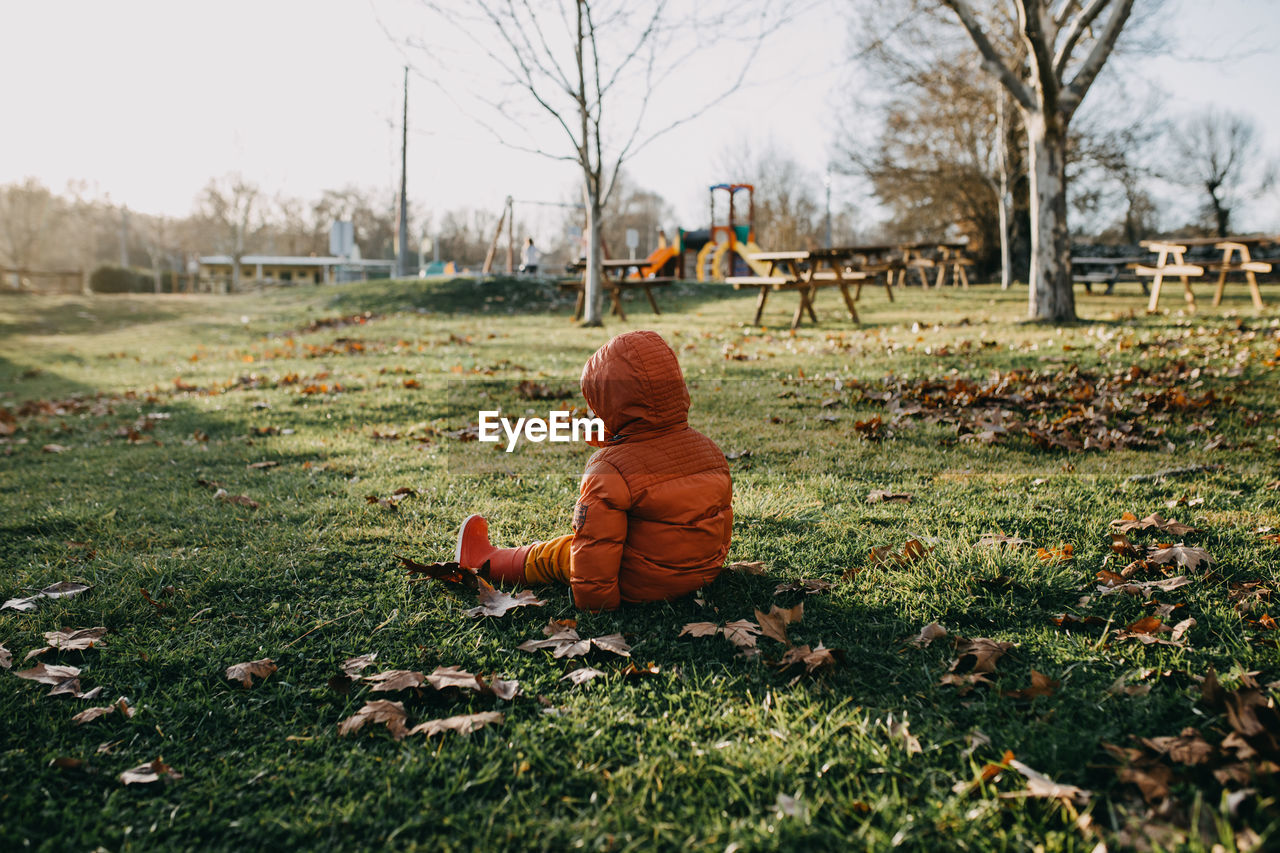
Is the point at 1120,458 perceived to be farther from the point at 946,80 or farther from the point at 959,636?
the point at 946,80

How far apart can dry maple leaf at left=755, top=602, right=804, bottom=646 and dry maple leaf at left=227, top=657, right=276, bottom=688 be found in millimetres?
1577

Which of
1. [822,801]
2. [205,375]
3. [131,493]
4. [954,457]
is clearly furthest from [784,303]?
[822,801]

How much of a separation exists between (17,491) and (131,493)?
891 mm

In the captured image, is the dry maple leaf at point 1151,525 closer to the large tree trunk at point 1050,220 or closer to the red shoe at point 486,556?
the red shoe at point 486,556

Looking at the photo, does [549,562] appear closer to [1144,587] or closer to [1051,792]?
[1051,792]

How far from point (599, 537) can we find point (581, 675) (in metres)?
0.49

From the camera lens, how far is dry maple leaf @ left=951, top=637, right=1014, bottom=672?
7.52 feet

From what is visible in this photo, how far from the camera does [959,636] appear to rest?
8.15ft

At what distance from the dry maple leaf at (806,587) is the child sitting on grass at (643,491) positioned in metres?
0.28

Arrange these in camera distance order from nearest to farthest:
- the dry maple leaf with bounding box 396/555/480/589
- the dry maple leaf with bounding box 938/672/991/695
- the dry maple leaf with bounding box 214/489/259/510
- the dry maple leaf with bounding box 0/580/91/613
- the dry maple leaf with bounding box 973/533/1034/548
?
1. the dry maple leaf with bounding box 938/672/991/695
2. the dry maple leaf with bounding box 0/580/91/613
3. the dry maple leaf with bounding box 396/555/480/589
4. the dry maple leaf with bounding box 973/533/1034/548
5. the dry maple leaf with bounding box 214/489/259/510

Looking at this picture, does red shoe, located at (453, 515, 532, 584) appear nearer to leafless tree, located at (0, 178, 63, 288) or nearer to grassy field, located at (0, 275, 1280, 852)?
grassy field, located at (0, 275, 1280, 852)

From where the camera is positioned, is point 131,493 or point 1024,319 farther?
point 1024,319

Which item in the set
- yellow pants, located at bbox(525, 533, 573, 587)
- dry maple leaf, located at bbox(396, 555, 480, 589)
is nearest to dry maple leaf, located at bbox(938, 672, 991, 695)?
yellow pants, located at bbox(525, 533, 573, 587)

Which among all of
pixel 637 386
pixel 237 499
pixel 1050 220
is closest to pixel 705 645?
pixel 637 386
